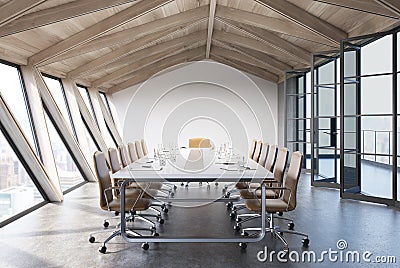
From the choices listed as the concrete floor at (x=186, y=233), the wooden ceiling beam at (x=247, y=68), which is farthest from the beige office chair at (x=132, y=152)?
the wooden ceiling beam at (x=247, y=68)

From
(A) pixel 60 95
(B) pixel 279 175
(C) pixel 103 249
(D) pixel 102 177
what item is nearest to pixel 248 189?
(B) pixel 279 175

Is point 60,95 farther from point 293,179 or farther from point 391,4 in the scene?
point 391,4

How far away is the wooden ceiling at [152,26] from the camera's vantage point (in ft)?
16.0

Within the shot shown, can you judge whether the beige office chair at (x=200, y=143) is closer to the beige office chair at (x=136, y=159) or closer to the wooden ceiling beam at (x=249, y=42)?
the wooden ceiling beam at (x=249, y=42)

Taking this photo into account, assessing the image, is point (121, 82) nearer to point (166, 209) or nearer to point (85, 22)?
point (85, 22)

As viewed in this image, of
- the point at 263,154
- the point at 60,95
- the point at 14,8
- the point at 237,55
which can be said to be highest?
the point at 237,55

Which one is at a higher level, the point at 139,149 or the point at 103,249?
the point at 139,149

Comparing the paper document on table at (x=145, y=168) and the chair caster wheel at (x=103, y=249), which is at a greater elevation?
the paper document on table at (x=145, y=168)

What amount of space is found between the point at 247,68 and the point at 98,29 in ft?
23.4

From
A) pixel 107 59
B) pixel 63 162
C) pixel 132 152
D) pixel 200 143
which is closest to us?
pixel 132 152

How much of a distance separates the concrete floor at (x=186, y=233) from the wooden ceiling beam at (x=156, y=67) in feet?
19.0

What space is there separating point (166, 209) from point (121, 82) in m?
7.77

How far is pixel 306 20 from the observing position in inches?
252

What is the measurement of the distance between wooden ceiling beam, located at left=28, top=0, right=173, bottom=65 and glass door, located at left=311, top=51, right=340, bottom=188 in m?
3.66
